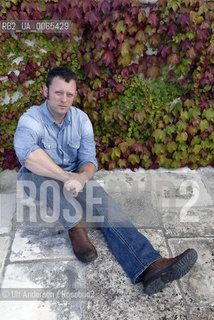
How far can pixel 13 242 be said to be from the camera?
99.8 inches

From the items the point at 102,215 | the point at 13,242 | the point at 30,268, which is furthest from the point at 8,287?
the point at 102,215

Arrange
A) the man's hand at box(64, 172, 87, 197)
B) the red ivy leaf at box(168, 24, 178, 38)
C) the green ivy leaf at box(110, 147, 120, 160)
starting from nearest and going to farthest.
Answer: the man's hand at box(64, 172, 87, 197) < the red ivy leaf at box(168, 24, 178, 38) < the green ivy leaf at box(110, 147, 120, 160)

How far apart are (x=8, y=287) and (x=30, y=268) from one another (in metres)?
0.20

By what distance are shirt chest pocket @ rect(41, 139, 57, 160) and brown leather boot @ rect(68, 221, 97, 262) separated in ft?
2.12

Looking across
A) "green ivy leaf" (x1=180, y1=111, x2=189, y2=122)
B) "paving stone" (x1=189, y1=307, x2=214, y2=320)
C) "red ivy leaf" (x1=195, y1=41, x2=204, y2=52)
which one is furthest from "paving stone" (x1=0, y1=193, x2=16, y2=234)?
"red ivy leaf" (x1=195, y1=41, x2=204, y2=52)

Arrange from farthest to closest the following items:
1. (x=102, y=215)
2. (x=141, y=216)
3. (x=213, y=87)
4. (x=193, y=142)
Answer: (x=193, y=142)
(x=213, y=87)
(x=141, y=216)
(x=102, y=215)

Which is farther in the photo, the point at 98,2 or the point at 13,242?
the point at 98,2

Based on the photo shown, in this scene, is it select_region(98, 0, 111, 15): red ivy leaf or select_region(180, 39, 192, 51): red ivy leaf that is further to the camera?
select_region(180, 39, 192, 51): red ivy leaf

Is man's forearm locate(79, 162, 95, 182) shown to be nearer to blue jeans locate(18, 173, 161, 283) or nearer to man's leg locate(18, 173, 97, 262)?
blue jeans locate(18, 173, 161, 283)

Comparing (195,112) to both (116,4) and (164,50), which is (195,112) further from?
(116,4)

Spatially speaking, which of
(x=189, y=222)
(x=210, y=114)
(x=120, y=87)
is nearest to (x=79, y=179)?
(x=189, y=222)

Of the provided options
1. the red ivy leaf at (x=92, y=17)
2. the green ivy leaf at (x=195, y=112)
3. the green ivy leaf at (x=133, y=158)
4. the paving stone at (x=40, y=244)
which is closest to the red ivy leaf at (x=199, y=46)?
the green ivy leaf at (x=195, y=112)

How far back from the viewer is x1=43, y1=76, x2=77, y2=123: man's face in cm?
247

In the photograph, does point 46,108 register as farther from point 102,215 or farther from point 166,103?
point 166,103
